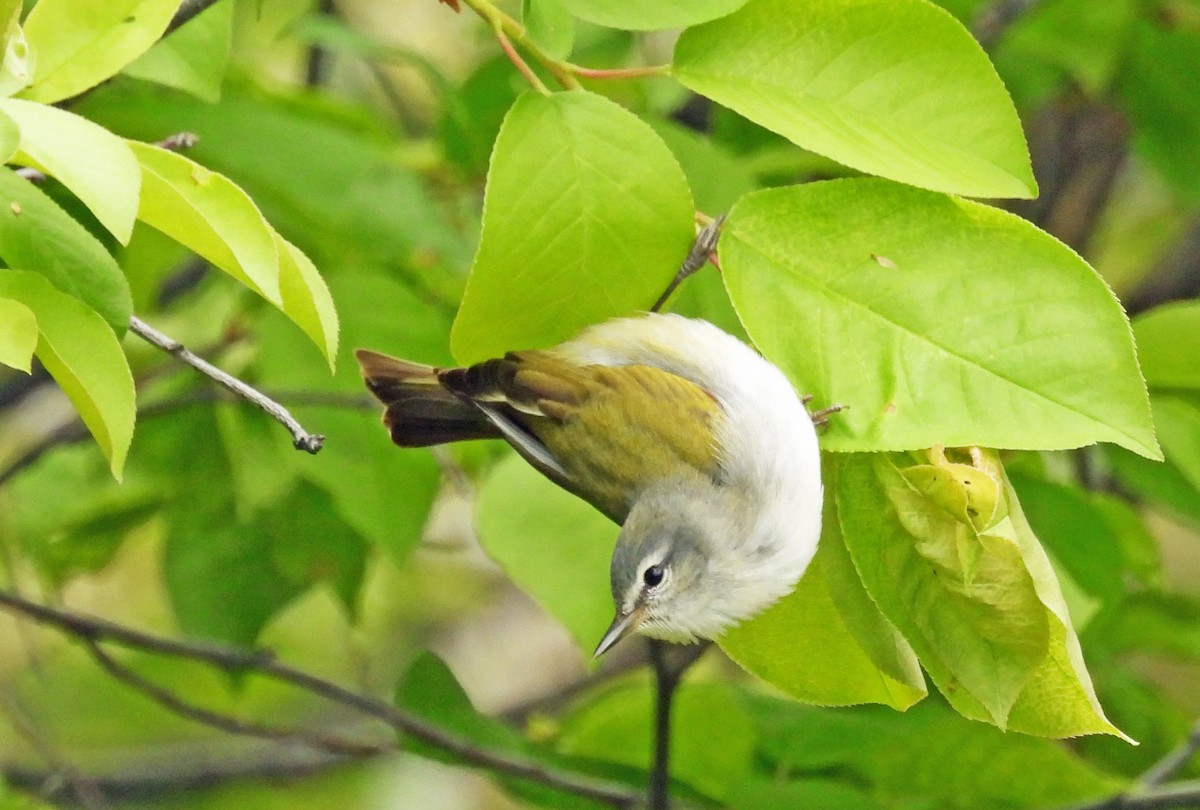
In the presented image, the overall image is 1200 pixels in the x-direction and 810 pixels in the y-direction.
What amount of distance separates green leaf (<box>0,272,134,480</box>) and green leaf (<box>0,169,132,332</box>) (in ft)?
0.13

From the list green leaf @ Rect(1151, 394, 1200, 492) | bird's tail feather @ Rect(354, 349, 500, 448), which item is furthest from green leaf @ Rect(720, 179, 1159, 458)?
green leaf @ Rect(1151, 394, 1200, 492)

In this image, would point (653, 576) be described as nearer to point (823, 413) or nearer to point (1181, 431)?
point (823, 413)

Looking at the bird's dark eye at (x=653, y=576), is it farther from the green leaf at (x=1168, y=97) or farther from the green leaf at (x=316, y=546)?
the green leaf at (x=1168, y=97)

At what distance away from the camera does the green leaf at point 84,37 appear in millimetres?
1358

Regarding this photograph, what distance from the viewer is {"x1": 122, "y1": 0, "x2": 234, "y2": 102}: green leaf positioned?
1.72 m

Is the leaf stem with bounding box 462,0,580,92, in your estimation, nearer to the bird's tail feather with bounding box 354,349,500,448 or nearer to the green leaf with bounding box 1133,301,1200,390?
the bird's tail feather with bounding box 354,349,500,448

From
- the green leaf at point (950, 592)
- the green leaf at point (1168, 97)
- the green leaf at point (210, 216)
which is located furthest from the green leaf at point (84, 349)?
the green leaf at point (1168, 97)

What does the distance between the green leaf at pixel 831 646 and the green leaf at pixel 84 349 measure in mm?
672

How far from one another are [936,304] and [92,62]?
0.83m

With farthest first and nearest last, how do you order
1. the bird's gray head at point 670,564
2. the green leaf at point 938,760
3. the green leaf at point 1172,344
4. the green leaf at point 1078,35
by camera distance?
the green leaf at point 1078,35
the green leaf at point 938,760
the green leaf at point 1172,344
the bird's gray head at point 670,564

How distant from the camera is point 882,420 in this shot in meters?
1.30

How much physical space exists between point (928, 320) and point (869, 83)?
26 cm

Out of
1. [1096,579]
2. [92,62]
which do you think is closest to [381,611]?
[1096,579]

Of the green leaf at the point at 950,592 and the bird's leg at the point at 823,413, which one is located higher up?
the bird's leg at the point at 823,413
